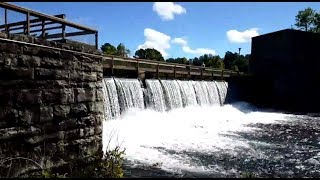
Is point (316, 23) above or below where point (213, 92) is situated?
above

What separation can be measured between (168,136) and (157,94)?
704 cm

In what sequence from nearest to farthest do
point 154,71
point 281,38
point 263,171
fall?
point 263,171 < point 154,71 < point 281,38

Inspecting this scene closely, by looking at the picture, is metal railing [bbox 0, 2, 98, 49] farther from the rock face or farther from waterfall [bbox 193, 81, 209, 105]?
waterfall [bbox 193, 81, 209, 105]

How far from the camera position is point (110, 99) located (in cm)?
1795

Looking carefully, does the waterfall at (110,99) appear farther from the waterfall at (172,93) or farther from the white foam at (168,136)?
the waterfall at (172,93)

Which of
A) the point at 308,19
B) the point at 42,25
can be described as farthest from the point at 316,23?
the point at 42,25

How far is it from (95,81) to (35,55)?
1870mm

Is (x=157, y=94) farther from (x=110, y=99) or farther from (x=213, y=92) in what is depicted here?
(x=213, y=92)

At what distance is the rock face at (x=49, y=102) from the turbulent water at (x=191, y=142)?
0.87 metres

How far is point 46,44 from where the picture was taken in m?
6.61

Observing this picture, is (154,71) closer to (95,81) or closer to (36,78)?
(95,81)

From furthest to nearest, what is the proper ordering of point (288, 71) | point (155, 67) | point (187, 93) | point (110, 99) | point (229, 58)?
1. point (229, 58)
2. point (288, 71)
3. point (187, 93)
4. point (155, 67)
5. point (110, 99)

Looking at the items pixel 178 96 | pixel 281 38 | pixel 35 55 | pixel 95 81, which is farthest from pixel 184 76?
pixel 35 55

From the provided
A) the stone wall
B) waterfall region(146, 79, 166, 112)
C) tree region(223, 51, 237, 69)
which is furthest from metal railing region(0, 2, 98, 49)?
tree region(223, 51, 237, 69)
